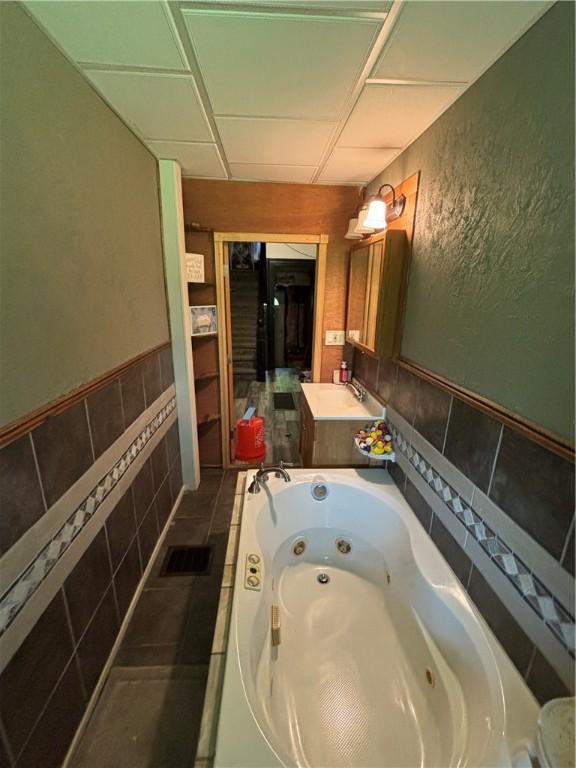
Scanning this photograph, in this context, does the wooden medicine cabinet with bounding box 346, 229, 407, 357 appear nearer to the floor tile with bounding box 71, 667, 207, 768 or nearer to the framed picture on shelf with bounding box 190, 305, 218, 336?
the framed picture on shelf with bounding box 190, 305, 218, 336

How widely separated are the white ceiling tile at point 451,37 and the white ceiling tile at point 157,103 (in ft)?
2.40

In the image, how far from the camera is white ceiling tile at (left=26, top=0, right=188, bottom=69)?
0.84 meters

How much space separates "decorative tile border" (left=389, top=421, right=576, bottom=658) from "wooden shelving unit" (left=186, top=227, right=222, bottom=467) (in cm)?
182

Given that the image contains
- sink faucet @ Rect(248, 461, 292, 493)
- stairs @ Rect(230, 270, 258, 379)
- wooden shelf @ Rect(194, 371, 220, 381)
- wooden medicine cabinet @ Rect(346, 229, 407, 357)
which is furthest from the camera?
stairs @ Rect(230, 270, 258, 379)

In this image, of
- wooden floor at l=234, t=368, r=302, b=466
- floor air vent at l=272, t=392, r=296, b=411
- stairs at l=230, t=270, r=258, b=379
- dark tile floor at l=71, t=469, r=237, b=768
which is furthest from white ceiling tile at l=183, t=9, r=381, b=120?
stairs at l=230, t=270, r=258, b=379

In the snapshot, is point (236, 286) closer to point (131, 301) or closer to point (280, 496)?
point (131, 301)

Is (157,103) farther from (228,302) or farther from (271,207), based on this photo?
(228,302)

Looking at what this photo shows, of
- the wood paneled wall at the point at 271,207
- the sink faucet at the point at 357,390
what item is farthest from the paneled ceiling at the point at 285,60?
the sink faucet at the point at 357,390

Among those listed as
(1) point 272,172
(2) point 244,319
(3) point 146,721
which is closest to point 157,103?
(1) point 272,172

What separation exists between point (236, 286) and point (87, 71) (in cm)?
447

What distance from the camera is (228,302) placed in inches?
101

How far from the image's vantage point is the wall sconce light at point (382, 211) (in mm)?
1686

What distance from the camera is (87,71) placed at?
111 centimetres

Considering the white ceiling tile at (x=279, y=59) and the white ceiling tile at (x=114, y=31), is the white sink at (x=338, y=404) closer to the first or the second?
the white ceiling tile at (x=279, y=59)
